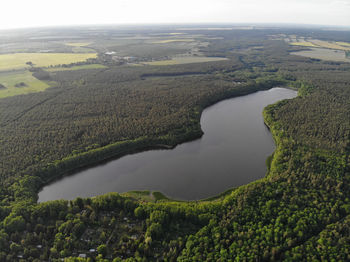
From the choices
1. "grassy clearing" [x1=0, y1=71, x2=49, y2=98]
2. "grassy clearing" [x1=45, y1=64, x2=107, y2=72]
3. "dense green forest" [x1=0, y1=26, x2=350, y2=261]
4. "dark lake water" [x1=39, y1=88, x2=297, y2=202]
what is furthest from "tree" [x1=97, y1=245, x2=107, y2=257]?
"grassy clearing" [x1=45, y1=64, x2=107, y2=72]

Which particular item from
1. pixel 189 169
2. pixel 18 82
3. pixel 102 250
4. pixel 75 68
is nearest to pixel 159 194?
pixel 189 169

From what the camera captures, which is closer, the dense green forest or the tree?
the tree

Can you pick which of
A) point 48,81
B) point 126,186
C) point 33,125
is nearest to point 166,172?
point 126,186

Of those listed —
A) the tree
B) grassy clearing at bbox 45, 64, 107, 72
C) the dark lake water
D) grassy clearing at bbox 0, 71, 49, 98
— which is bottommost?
the tree

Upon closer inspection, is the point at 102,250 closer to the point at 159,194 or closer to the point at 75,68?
the point at 159,194

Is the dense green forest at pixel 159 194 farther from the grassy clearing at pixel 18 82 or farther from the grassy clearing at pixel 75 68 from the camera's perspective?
the grassy clearing at pixel 75 68

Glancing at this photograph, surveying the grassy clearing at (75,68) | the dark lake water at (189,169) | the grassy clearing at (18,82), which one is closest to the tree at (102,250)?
the dark lake water at (189,169)

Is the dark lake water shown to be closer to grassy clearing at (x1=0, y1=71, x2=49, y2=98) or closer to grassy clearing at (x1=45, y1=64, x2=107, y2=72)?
grassy clearing at (x1=0, y1=71, x2=49, y2=98)
